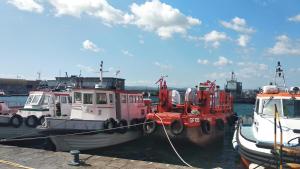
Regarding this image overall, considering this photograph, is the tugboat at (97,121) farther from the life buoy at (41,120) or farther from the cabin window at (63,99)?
the cabin window at (63,99)

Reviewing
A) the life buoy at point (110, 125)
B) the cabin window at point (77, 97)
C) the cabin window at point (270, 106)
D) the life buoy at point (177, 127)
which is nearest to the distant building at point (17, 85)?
the cabin window at point (77, 97)

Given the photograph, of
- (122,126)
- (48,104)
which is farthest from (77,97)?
(48,104)

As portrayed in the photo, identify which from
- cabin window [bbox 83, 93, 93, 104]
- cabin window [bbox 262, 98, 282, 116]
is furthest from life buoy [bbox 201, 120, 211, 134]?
cabin window [bbox 83, 93, 93, 104]

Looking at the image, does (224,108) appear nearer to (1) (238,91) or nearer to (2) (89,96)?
(2) (89,96)

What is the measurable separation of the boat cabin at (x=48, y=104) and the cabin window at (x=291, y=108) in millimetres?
13683

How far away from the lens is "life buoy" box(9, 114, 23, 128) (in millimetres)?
20375

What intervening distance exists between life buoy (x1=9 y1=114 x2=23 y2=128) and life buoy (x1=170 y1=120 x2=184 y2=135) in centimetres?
878

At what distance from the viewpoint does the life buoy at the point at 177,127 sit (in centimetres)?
1820

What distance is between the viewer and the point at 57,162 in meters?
10.8

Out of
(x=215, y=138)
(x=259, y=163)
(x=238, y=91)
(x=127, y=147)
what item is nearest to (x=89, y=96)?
(x=127, y=147)

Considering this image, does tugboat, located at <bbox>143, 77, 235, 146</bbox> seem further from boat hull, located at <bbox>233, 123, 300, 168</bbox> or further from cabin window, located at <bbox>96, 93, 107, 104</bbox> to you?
boat hull, located at <bbox>233, 123, 300, 168</bbox>

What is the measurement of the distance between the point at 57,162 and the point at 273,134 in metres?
7.13

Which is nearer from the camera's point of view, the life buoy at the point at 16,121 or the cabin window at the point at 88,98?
the cabin window at the point at 88,98

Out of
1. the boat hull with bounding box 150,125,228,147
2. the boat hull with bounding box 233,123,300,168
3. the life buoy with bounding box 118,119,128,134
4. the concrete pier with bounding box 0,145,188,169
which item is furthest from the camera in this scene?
the life buoy with bounding box 118,119,128,134
